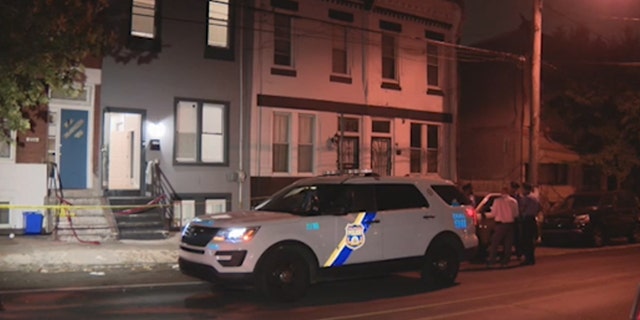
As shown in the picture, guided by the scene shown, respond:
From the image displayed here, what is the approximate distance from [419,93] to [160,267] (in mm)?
12787

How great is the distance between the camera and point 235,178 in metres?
18.2

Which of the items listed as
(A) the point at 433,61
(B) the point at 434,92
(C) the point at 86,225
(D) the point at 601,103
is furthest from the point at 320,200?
(D) the point at 601,103

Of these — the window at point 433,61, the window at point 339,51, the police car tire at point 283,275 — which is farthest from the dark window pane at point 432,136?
the police car tire at point 283,275

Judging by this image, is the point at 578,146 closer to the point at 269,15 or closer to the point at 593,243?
the point at 593,243

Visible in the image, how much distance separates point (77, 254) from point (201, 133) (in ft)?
19.3

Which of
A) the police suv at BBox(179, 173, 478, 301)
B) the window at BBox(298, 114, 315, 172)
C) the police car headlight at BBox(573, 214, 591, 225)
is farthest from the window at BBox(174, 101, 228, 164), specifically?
the police car headlight at BBox(573, 214, 591, 225)

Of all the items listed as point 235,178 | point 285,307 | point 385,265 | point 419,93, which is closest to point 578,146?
point 419,93

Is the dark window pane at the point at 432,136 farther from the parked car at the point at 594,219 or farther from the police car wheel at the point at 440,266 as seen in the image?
the police car wheel at the point at 440,266

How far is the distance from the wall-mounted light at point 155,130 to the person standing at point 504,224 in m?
9.31

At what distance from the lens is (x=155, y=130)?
1731 cm

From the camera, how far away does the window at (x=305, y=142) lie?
Result: 65.0 ft

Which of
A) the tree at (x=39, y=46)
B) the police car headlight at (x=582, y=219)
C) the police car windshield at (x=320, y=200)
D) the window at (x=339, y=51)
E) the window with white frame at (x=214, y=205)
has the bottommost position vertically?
the police car headlight at (x=582, y=219)

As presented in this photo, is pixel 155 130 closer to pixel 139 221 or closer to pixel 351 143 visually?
pixel 139 221

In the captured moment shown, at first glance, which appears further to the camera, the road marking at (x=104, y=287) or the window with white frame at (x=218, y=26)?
the window with white frame at (x=218, y=26)
